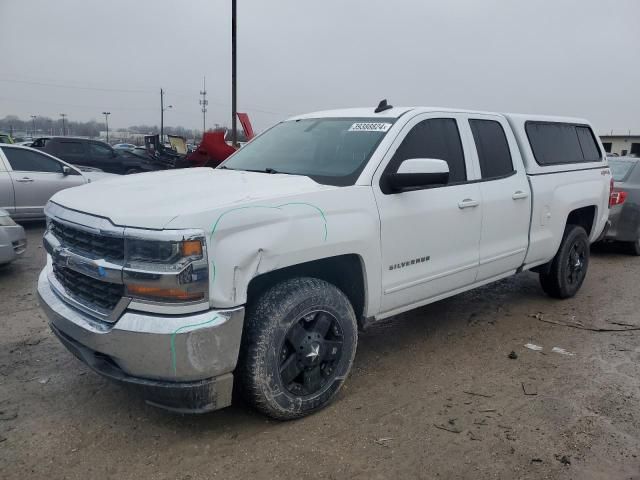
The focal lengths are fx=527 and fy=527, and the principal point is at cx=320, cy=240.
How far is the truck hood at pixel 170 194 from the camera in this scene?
8.48ft

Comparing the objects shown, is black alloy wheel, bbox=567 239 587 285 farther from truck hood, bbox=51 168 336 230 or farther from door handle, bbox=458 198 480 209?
truck hood, bbox=51 168 336 230

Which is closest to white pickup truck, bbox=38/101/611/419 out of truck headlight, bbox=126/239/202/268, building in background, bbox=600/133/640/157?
truck headlight, bbox=126/239/202/268

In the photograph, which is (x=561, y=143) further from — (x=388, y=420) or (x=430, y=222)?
(x=388, y=420)

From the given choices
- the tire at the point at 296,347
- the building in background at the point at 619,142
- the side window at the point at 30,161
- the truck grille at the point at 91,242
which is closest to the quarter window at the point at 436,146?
the tire at the point at 296,347

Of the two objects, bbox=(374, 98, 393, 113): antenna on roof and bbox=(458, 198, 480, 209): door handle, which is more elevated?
bbox=(374, 98, 393, 113): antenna on roof

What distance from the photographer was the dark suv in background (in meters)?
14.3

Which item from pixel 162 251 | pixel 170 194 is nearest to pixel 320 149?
pixel 170 194

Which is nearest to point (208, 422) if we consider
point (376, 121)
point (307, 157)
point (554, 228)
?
point (307, 157)

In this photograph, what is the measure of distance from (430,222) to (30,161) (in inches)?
312

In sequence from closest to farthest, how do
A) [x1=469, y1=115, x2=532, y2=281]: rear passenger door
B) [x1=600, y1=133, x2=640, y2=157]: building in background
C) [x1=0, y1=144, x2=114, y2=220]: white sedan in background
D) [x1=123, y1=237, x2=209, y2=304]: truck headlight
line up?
[x1=123, y1=237, x2=209, y2=304]: truck headlight → [x1=469, y1=115, x2=532, y2=281]: rear passenger door → [x1=0, y1=144, x2=114, y2=220]: white sedan in background → [x1=600, y1=133, x2=640, y2=157]: building in background

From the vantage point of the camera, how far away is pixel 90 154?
14844 millimetres

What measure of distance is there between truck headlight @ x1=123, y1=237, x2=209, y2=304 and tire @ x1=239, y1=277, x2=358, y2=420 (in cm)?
45

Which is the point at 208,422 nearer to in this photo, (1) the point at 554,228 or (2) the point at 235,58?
(1) the point at 554,228

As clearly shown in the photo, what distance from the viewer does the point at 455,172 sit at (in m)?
4.05
